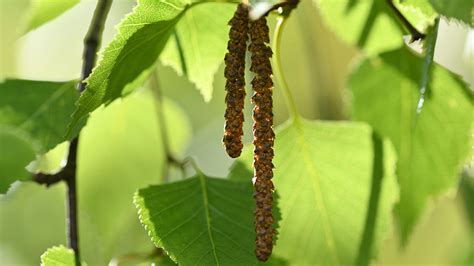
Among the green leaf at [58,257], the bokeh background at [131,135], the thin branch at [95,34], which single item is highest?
the thin branch at [95,34]

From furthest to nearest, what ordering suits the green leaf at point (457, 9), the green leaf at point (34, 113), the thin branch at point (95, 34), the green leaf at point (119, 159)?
the green leaf at point (119, 159) → the thin branch at point (95, 34) → the green leaf at point (34, 113) → the green leaf at point (457, 9)

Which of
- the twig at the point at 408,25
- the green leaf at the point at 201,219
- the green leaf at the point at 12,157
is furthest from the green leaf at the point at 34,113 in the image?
the twig at the point at 408,25

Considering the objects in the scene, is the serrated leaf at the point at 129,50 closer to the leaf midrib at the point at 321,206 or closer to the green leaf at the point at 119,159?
the leaf midrib at the point at 321,206

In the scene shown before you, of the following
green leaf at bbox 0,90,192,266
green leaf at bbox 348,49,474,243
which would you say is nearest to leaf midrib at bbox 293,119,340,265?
green leaf at bbox 348,49,474,243

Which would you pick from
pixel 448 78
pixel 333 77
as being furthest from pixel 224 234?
pixel 333 77

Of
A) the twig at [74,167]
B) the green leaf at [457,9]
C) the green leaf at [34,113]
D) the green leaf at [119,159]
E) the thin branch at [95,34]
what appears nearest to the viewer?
the green leaf at [457,9]
